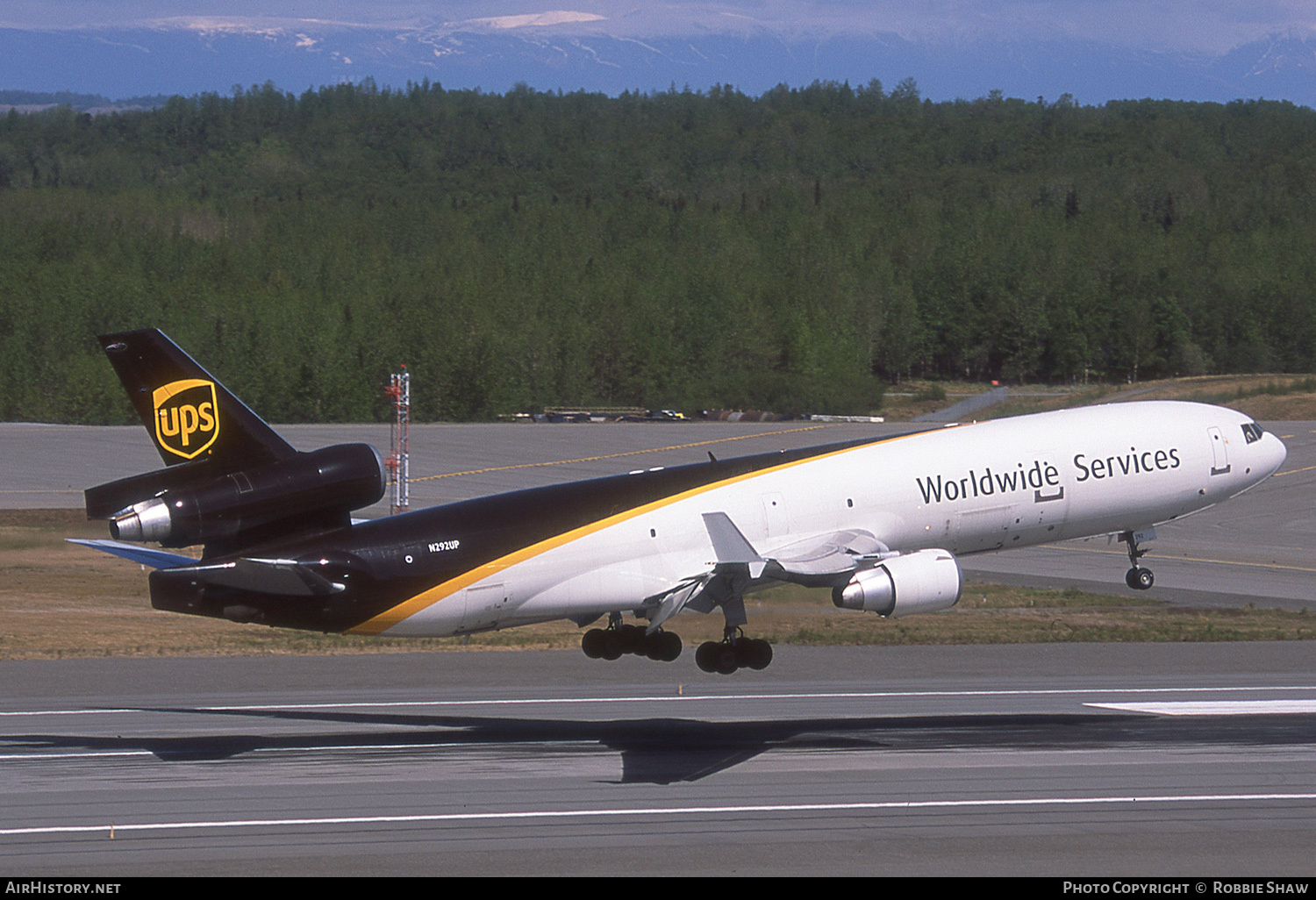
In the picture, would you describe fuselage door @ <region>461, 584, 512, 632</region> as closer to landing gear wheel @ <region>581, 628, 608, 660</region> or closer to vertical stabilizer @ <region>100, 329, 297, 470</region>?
landing gear wheel @ <region>581, 628, 608, 660</region>

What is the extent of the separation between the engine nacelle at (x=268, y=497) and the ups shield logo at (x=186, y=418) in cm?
90

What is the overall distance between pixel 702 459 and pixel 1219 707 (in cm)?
6236

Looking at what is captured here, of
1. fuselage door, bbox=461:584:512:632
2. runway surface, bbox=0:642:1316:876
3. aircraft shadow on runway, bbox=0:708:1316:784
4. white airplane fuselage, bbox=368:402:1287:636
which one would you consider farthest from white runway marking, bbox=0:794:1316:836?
fuselage door, bbox=461:584:512:632

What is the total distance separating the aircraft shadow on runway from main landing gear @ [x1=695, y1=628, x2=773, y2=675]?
1767 mm

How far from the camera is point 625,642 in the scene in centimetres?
3750

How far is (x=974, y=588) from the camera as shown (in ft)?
205

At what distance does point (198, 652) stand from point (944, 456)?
84.6ft

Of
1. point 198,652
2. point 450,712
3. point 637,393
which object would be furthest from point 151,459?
point 637,393

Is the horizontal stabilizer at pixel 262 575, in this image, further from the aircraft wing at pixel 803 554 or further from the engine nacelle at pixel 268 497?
the aircraft wing at pixel 803 554

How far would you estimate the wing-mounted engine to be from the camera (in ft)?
92.8

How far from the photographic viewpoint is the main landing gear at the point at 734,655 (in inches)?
1415

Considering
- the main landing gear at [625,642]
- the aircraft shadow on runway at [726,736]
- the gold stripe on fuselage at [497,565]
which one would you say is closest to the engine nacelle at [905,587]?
the aircraft shadow on runway at [726,736]

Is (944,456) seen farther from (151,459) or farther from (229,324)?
(229,324)

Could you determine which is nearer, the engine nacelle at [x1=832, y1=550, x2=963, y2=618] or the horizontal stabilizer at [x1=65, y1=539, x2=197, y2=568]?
the horizontal stabilizer at [x1=65, y1=539, x2=197, y2=568]
